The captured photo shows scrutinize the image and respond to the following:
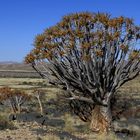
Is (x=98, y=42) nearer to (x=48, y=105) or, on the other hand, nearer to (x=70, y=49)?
(x=70, y=49)

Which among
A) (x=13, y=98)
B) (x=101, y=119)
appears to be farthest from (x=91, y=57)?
(x=13, y=98)

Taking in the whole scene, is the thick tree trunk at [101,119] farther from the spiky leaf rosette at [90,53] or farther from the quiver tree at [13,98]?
the quiver tree at [13,98]

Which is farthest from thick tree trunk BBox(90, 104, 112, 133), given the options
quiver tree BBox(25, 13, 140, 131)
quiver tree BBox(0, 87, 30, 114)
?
quiver tree BBox(0, 87, 30, 114)

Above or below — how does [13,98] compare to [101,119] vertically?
above

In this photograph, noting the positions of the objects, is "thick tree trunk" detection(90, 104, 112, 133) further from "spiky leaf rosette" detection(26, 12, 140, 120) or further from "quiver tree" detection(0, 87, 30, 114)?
"quiver tree" detection(0, 87, 30, 114)

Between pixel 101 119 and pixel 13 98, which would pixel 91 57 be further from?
pixel 13 98

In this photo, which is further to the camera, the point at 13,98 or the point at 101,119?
the point at 13,98

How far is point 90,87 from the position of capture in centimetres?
1633

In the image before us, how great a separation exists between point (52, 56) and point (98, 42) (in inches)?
73.8

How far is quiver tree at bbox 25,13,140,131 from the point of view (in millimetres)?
15695

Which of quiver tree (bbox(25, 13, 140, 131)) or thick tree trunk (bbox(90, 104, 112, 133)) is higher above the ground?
quiver tree (bbox(25, 13, 140, 131))

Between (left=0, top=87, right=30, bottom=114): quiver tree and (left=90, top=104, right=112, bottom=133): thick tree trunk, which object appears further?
(left=0, top=87, right=30, bottom=114): quiver tree

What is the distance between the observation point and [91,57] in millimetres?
15898

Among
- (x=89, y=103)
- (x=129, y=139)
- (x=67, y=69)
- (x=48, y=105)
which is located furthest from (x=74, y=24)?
(x=48, y=105)
